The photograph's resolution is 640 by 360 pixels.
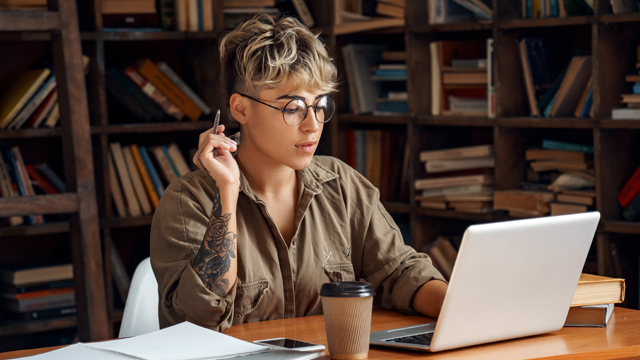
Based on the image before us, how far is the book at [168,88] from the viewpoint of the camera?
3221 mm

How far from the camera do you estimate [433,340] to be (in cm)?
120

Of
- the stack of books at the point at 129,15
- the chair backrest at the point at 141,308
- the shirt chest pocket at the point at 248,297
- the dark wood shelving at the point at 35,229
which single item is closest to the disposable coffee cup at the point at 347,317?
the shirt chest pocket at the point at 248,297

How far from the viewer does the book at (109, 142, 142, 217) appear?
323 centimetres

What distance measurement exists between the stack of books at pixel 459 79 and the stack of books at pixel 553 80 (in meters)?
0.20

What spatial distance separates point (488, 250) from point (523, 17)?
80.2 inches

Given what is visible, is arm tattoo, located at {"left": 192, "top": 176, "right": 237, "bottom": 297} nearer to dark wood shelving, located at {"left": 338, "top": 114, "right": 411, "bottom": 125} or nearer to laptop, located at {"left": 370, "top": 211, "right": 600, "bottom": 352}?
laptop, located at {"left": 370, "top": 211, "right": 600, "bottom": 352}

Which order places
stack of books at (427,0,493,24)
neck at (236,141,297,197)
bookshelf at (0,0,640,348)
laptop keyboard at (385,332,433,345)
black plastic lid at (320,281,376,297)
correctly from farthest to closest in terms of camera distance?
stack of books at (427,0,493,24)
bookshelf at (0,0,640,348)
neck at (236,141,297,197)
laptop keyboard at (385,332,433,345)
black plastic lid at (320,281,376,297)

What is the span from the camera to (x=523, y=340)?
130 centimetres

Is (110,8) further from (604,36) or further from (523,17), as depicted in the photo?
(604,36)

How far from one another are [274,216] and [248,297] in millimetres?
219

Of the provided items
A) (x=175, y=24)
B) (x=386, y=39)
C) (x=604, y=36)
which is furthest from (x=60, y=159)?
(x=604, y=36)

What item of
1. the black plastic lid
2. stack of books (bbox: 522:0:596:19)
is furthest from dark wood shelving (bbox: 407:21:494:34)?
the black plastic lid

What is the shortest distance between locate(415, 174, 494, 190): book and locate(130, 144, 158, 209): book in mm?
1179

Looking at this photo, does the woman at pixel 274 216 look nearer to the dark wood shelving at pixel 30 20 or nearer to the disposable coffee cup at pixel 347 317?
the disposable coffee cup at pixel 347 317
